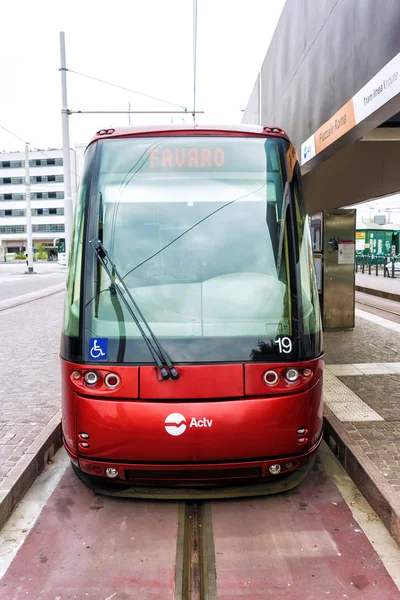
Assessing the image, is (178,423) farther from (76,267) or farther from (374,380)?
(374,380)

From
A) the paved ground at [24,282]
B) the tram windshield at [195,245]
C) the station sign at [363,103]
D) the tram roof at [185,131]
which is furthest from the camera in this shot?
the paved ground at [24,282]

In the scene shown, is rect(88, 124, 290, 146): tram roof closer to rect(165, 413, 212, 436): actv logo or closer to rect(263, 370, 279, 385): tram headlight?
rect(263, 370, 279, 385): tram headlight

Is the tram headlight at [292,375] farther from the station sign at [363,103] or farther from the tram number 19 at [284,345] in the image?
the station sign at [363,103]

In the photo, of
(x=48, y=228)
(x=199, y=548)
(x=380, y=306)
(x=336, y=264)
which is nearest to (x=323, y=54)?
(x=336, y=264)

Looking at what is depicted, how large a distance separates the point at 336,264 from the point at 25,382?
6740 millimetres

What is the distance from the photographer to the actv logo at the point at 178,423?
3.33 metres

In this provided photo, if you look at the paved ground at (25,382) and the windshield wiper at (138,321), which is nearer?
the windshield wiper at (138,321)

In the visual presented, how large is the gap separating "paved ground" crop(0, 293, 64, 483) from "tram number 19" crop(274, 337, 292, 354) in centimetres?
233

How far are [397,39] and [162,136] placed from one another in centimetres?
283

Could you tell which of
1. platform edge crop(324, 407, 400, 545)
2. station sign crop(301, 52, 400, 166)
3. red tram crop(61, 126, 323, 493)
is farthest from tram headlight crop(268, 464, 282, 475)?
station sign crop(301, 52, 400, 166)

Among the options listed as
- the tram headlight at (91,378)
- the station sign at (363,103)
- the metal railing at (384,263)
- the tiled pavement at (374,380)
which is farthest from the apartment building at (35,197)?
the tram headlight at (91,378)

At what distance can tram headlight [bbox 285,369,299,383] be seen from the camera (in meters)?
3.51

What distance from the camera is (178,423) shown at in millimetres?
3334

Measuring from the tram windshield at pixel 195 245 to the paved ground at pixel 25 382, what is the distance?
1702 mm
